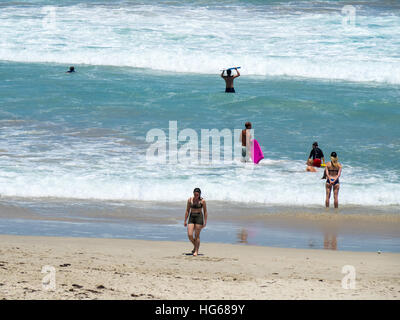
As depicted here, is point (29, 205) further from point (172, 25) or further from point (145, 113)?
point (172, 25)

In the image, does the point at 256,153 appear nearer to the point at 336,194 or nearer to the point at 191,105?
the point at 336,194

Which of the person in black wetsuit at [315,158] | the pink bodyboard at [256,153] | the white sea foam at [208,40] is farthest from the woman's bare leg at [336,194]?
the white sea foam at [208,40]

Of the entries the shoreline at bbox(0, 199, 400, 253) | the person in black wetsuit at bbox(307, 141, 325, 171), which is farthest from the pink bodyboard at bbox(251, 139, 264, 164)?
Answer: the shoreline at bbox(0, 199, 400, 253)

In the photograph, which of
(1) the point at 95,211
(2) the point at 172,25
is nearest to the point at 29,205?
(1) the point at 95,211

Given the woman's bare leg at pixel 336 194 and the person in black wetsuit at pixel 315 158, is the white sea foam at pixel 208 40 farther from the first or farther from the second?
the woman's bare leg at pixel 336 194

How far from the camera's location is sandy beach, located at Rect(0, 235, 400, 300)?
8.04 metres

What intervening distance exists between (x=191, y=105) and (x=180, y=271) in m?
14.4

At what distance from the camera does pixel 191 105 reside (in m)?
23.1

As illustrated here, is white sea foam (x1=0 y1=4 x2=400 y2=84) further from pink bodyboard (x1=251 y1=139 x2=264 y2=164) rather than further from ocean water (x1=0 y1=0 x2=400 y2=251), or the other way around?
pink bodyboard (x1=251 y1=139 x2=264 y2=164)

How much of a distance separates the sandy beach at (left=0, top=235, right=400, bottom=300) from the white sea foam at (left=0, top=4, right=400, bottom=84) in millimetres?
18763

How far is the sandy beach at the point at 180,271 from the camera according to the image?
8039mm

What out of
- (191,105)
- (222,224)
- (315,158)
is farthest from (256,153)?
(191,105)

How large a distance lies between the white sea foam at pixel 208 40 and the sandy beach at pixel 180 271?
61.6 ft

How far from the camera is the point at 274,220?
1289cm
